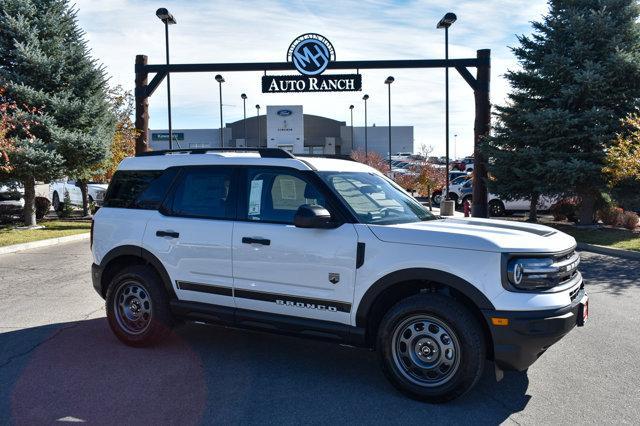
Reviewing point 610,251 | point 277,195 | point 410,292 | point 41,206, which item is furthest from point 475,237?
point 41,206

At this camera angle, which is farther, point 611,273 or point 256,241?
point 611,273

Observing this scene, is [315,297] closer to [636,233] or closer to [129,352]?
[129,352]

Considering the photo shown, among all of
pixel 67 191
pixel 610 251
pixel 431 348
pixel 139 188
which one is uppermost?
pixel 67 191

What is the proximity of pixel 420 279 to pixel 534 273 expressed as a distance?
0.82 metres

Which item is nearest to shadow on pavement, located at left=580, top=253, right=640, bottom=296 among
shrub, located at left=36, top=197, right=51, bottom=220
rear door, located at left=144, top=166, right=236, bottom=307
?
rear door, located at left=144, top=166, right=236, bottom=307

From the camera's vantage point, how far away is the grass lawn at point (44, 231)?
46.9 ft

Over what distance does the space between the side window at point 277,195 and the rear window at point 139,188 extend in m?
1.03

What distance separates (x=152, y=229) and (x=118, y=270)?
0.80 meters

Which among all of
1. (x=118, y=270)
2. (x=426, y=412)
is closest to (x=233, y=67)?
(x=118, y=270)

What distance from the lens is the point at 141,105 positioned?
18.2m

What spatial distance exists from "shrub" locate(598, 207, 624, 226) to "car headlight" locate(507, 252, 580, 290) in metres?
13.7

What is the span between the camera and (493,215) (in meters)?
22.3

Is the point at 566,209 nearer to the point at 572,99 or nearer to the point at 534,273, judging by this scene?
the point at 572,99

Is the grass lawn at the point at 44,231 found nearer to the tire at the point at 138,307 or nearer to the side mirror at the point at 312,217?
the tire at the point at 138,307
